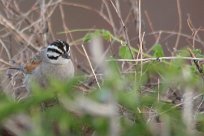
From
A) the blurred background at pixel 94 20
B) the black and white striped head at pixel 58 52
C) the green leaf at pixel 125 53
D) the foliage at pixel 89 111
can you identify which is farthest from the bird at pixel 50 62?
the foliage at pixel 89 111

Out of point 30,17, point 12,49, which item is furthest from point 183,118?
point 30,17

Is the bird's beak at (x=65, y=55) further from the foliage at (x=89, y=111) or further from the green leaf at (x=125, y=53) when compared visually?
the foliage at (x=89, y=111)

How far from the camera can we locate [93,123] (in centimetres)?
115

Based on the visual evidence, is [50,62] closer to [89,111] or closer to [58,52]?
[58,52]

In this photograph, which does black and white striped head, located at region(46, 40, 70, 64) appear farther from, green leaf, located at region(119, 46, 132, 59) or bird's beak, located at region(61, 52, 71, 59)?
green leaf, located at region(119, 46, 132, 59)

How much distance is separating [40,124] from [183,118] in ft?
0.99

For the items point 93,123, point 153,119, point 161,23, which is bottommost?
point 161,23

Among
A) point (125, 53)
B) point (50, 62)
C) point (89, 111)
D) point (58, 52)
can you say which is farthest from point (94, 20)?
point (89, 111)

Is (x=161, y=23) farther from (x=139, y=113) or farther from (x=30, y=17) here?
(x=139, y=113)

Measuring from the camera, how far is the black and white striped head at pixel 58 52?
449 centimetres

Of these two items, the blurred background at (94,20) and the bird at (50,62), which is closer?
the bird at (50,62)

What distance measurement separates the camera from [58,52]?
4797 mm

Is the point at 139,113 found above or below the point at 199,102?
above

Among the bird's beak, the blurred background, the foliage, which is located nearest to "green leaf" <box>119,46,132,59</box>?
the blurred background
